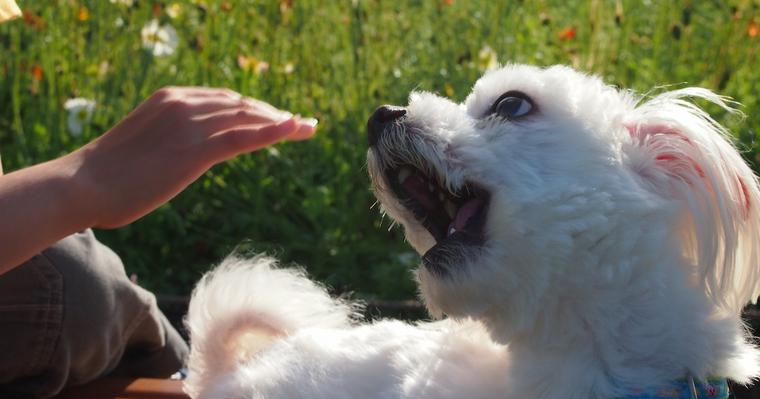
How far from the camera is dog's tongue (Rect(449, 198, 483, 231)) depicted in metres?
1.45

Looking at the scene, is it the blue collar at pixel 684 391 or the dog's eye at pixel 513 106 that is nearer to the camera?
the blue collar at pixel 684 391

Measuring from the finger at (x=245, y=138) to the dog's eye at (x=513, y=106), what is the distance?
1.12ft

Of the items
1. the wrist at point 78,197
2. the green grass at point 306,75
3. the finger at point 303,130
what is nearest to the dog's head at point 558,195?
the finger at point 303,130

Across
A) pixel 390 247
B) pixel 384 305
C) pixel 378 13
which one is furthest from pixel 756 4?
pixel 384 305

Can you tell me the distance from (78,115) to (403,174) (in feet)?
6.63

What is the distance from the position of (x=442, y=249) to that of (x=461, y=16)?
2.16 m

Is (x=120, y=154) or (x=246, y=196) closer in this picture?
(x=120, y=154)

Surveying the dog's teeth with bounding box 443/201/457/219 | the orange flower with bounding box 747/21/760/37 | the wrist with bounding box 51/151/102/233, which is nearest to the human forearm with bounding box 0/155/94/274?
the wrist with bounding box 51/151/102/233

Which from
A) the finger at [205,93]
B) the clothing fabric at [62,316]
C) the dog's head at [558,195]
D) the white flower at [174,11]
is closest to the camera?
the dog's head at [558,195]

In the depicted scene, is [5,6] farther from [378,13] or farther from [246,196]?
[378,13]

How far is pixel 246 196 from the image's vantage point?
3.26 m

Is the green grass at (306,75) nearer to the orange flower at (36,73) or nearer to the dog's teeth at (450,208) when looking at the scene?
the orange flower at (36,73)

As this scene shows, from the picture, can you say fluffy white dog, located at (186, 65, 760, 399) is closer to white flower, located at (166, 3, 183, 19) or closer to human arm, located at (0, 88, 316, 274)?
Answer: human arm, located at (0, 88, 316, 274)

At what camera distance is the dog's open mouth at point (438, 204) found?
1437 mm
